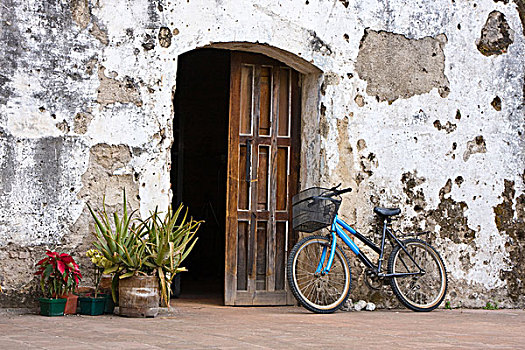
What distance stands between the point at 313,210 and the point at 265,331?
1.59 metres

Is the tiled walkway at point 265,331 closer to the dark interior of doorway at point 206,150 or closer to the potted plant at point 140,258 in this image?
the potted plant at point 140,258

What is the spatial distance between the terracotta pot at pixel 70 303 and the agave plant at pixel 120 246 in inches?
11.9

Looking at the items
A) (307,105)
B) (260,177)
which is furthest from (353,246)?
(307,105)

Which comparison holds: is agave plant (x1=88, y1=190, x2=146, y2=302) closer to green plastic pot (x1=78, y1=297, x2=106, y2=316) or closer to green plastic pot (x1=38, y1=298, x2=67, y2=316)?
green plastic pot (x1=78, y1=297, x2=106, y2=316)

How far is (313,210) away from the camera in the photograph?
609 cm

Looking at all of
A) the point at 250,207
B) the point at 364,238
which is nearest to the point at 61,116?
→ the point at 250,207

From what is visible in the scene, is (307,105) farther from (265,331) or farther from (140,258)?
(265,331)

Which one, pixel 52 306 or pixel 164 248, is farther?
pixel 164 248

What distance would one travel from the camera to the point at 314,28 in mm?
6566

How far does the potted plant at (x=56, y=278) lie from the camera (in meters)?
5.37

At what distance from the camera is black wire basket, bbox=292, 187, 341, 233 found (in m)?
6.08

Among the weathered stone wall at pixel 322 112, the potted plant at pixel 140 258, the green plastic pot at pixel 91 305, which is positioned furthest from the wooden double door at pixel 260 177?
the green plastic pot at pixel 91 305

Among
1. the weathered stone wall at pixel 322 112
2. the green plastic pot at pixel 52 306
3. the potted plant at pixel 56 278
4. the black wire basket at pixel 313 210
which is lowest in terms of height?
the green plastic pot at pixel 52 306

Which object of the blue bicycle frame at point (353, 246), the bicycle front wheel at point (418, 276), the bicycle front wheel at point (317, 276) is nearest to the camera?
the bicycle front wheel at point (317, 276)
